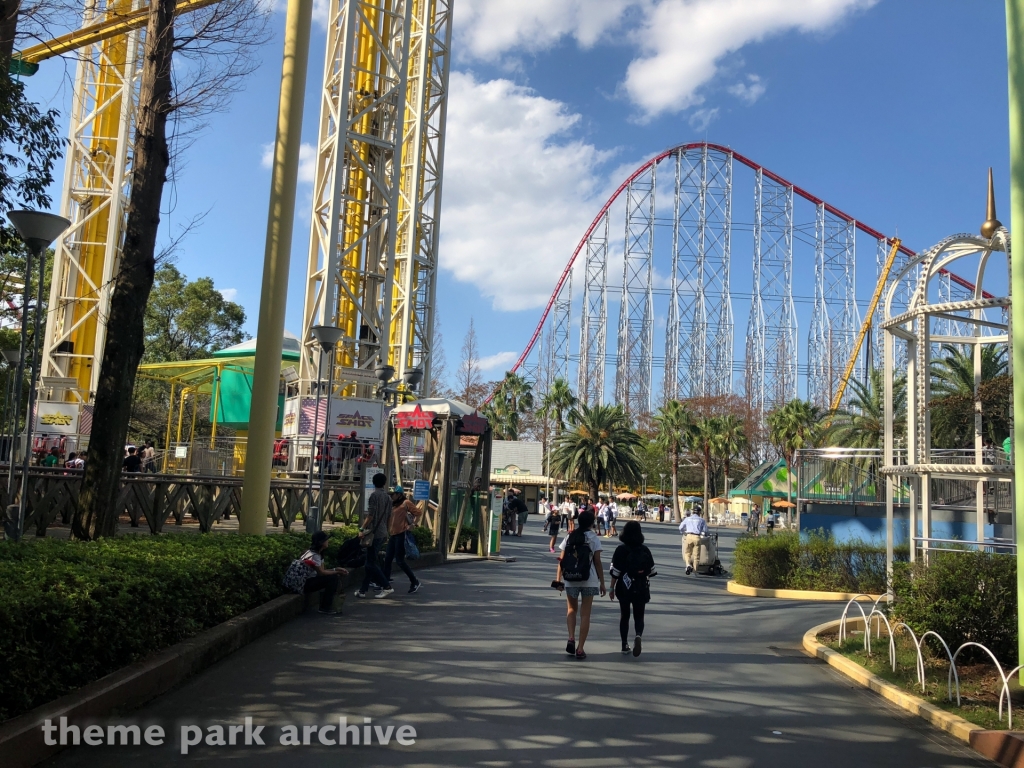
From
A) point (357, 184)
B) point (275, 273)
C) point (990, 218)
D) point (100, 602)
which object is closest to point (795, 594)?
point (990, 218)

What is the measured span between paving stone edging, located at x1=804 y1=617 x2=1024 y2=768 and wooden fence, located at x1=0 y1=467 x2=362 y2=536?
8770mm

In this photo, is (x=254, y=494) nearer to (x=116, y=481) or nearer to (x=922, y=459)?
(x=116, y=481)

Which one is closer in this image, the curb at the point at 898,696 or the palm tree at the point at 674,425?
the curb at the point at 898,696

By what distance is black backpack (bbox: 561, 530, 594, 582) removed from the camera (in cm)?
823

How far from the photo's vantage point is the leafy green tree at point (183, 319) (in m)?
52.3

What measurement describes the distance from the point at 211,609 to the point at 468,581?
271 inches

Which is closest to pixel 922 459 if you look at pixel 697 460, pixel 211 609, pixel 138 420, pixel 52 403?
pixel 211 609

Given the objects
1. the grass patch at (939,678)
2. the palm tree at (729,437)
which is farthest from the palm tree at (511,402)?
the grass patch at (939,678)

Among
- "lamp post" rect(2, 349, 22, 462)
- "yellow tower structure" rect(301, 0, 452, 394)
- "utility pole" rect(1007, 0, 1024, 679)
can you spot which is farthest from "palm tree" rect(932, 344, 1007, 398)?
"lamp post" rect(2, 349, 22, 462)

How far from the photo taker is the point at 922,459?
1059cm

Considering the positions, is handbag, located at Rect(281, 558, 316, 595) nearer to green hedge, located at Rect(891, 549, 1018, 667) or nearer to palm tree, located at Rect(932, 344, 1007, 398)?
green hedge, located at Rect(891, 549, 1018, 667)

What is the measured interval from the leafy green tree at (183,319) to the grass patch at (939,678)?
4930cm

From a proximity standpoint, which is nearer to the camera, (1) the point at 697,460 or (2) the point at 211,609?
(2) the point at 211,609

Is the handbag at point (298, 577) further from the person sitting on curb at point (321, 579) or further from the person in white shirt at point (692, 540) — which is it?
the person in white shirt at point (692, 540)
